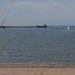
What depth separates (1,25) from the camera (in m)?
1.95
